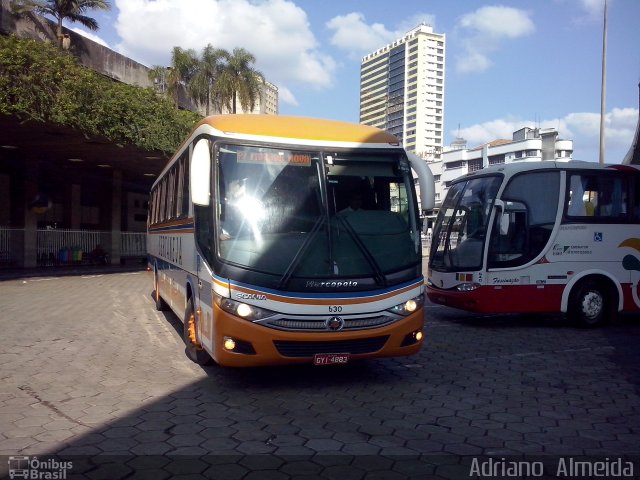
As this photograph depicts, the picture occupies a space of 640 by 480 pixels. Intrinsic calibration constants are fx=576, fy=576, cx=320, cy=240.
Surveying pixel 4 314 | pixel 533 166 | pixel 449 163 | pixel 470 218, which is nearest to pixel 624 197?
pixel 533 166

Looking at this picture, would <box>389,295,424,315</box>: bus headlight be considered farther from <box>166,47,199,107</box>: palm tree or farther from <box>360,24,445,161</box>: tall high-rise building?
<box>360,24,445,161</box>: tall high-rise building

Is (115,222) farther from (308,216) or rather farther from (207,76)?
(308,216)

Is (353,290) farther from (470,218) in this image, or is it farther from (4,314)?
Answer: (4,314)

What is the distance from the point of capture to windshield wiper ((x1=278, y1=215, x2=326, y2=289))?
6.05m

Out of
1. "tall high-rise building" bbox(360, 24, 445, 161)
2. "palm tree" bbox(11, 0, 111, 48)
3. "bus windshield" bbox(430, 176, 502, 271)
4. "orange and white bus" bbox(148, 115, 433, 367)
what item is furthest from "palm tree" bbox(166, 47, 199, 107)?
"tall high-rise building" bbox(360, 24, 445, 161)

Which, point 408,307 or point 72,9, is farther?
point 72,9

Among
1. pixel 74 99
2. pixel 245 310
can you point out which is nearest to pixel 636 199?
pixel 245 310

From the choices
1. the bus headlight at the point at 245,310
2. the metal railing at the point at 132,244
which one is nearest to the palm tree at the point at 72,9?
the metal railing at the point at 132,244

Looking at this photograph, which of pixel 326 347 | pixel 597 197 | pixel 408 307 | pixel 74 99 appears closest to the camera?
pixel 326 347

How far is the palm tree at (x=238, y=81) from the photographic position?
37.3m

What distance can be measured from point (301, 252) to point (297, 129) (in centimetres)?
153

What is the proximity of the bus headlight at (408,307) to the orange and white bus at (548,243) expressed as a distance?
4451 mm

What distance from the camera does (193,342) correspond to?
759 centimetres

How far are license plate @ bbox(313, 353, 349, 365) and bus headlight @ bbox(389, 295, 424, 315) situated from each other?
2.43ft
